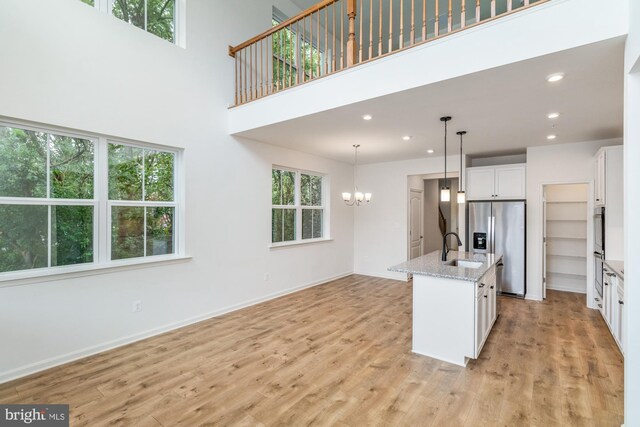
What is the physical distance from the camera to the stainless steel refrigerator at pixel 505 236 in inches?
208

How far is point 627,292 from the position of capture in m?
2.02

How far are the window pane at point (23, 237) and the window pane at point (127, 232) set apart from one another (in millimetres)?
586

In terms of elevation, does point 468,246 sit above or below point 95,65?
below

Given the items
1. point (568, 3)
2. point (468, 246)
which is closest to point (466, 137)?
point (468, 246)

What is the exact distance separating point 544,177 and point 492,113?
2.54 metres

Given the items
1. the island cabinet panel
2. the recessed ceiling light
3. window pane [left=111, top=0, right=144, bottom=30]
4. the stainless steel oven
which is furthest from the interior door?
window pane [left=111, top=0, right=144, bottom=30]

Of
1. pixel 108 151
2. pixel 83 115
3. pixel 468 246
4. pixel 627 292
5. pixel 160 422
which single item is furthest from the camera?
pixel 468 246

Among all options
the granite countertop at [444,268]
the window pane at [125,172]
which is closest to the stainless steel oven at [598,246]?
the granite countertop at [444,268]

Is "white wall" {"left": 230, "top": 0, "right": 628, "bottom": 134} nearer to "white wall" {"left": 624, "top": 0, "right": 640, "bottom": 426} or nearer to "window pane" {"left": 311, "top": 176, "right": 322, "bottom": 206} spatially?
"white wall" {"left": 624, "top": 0, "right": 640, "bottom": 426}

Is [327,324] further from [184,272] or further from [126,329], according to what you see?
[126,329]

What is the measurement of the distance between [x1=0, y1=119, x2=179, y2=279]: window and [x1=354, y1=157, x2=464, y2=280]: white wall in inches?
171

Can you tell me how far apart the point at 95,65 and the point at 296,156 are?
3195 millimetres

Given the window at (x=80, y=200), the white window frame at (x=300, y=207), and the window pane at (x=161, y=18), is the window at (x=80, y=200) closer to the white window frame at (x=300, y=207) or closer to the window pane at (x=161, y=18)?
the window pane at (x=161, y=18)

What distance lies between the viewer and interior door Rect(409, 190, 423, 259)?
6.81 meters
